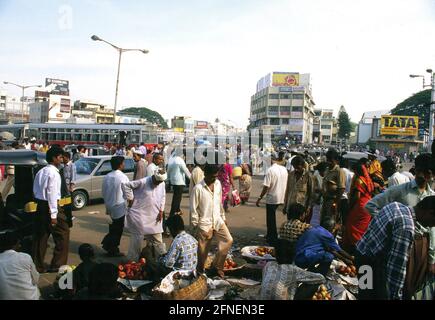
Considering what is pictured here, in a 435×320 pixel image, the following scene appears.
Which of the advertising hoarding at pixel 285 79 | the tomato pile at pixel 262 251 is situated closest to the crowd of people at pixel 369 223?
the tomato pile at pixel 262 251

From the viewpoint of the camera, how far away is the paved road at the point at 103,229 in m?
6.36

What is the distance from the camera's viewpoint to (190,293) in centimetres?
416

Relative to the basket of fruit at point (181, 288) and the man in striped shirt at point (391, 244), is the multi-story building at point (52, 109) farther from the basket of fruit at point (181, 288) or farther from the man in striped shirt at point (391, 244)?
the man in striped shirt at point (391, 244)

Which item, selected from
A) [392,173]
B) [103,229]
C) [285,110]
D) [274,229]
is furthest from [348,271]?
[285,110]

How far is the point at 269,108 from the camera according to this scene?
75.2 meters

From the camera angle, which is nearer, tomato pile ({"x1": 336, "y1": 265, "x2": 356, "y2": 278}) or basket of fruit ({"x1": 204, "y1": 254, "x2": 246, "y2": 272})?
tomato pile ({"x1": 336, "y1": 265, "x2": 356, "y2": 278})

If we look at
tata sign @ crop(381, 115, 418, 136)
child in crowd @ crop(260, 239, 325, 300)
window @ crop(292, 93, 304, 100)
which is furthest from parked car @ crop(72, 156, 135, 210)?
window @ crop(292, 93, 304, 100)

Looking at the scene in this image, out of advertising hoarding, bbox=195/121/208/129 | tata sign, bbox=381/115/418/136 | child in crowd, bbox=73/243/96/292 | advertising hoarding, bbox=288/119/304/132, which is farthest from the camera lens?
advertising hoarding, bbox=195/121/208/129

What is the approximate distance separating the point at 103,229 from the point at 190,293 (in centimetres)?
471

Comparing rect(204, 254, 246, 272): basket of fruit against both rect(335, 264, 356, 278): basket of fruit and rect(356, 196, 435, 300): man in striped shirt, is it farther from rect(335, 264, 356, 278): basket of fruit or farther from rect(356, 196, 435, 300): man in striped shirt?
rect(356, 196, 435, 300): man in striped shirt

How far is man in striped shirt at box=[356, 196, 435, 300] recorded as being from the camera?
3.17 metres

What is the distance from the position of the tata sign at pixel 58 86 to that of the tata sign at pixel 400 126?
7626cm

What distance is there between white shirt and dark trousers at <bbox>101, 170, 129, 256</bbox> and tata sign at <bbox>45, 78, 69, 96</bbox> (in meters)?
96.9

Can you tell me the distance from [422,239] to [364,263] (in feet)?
1.79
